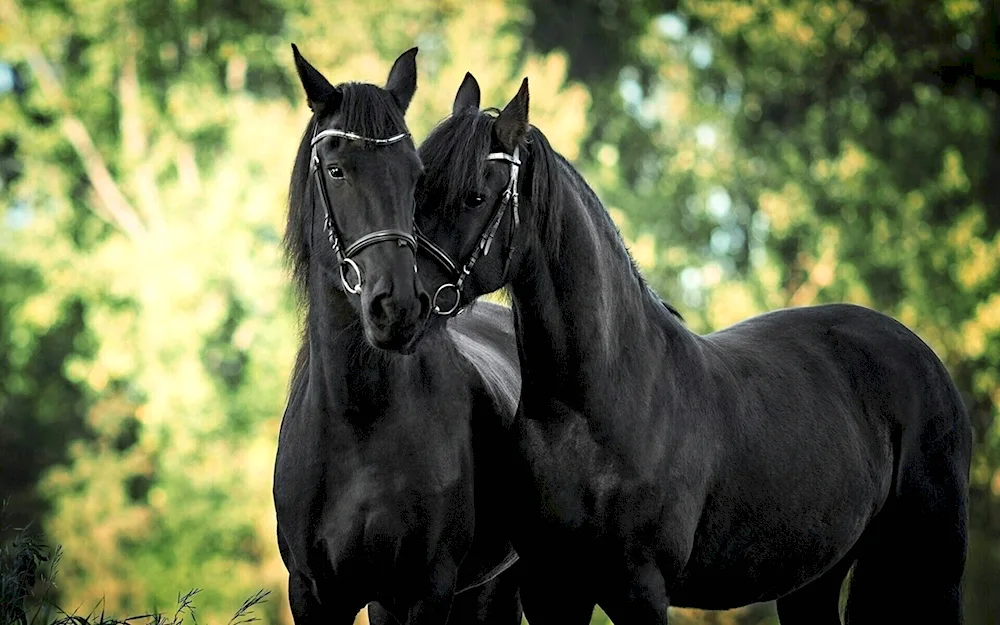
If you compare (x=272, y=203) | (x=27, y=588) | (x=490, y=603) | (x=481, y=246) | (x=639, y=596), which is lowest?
(x=639, y=596)

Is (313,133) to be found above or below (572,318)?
above

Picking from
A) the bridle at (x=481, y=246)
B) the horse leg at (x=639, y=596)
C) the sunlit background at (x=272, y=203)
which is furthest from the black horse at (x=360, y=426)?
the sunlit background at (x=272, y=203)

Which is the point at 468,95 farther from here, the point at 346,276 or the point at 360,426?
the point at 360,426

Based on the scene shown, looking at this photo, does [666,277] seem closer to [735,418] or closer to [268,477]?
[268,477]

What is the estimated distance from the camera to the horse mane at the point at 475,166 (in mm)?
4027

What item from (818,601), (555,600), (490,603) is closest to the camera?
(555,600)

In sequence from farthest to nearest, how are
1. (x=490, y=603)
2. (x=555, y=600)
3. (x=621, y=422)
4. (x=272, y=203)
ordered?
(x=272, y=203)
(x=490, y=603)
(x=555, y=600)
(x=621, y=422)

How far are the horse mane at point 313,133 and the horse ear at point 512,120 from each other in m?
0.32

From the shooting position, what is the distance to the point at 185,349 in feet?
61.6

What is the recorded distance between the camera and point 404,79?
14.9ft

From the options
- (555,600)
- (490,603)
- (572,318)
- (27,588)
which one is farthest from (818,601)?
(27,588)

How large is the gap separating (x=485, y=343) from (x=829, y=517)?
5.45ft

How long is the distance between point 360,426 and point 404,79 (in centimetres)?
122

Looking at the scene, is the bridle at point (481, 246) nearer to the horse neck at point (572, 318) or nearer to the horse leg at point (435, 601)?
the horse neck at point (572, 318)
